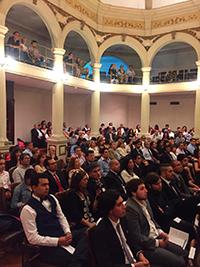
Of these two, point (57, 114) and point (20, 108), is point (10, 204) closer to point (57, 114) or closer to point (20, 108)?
point (57, 114)

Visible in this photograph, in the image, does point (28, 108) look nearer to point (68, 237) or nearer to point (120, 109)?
point (120, 109)

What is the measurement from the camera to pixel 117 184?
442 centimetres

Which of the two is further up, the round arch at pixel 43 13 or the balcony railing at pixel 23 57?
the round arch at pixel 43 13

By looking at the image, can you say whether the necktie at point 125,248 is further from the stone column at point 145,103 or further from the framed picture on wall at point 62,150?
the stone column at point 145,103

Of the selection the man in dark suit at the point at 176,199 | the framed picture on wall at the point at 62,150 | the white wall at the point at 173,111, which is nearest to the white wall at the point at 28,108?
the framed picture on wall at the point at 62,150

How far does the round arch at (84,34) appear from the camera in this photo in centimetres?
990

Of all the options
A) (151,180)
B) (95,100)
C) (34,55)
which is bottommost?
(151,180)

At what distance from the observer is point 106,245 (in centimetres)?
203

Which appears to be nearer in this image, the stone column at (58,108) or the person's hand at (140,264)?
the person's hand at (140,264)

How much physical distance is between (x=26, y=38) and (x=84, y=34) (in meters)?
3.14

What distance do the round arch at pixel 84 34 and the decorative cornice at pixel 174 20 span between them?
3.36 metres

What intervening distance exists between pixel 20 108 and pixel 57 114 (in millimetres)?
2878

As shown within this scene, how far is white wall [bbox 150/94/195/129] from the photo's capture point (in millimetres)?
15562

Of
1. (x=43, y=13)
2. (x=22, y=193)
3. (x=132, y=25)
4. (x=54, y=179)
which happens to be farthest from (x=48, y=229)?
(x=132, y=25)
